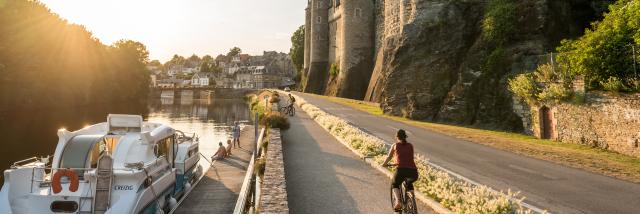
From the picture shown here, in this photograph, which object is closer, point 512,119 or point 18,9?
point 512,119

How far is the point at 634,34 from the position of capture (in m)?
18.2

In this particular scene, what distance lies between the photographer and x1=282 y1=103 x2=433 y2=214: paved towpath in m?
10.2

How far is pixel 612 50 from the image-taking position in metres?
19.0

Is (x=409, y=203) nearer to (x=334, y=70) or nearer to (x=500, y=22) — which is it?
(x=500, y=22)

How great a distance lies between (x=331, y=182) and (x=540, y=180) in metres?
6.50

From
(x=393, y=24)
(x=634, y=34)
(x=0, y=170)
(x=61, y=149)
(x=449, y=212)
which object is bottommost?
(x=0, y=170)

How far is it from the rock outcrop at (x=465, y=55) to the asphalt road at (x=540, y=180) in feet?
37.2

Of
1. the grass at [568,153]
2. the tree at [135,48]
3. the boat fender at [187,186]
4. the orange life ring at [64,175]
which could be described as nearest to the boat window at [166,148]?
the boat fender at [187,186]

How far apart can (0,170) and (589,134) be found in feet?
96.1

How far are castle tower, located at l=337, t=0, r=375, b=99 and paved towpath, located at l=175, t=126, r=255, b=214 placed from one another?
126ft

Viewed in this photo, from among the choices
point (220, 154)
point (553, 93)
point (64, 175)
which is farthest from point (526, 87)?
point (64, 175)

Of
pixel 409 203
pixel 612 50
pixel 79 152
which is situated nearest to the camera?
pixel 409 203

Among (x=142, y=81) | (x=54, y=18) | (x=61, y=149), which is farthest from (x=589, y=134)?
(x=142, y=81)

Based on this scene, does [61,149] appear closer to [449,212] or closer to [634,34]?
[449,212]
